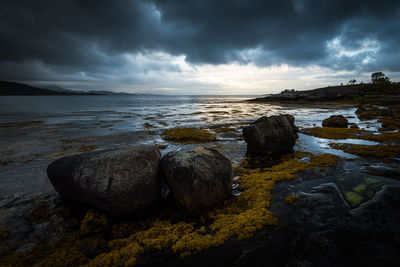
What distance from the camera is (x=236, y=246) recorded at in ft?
11.3

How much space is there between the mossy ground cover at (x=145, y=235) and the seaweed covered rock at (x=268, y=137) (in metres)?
4.22

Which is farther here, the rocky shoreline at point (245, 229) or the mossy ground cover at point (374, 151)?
the mossy ground cover at point (374, 151)

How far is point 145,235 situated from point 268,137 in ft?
24.3

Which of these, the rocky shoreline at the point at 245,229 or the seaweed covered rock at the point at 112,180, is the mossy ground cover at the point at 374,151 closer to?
the rocky shoreline at the point at 245,229

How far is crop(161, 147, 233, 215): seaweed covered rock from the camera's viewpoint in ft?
14.4

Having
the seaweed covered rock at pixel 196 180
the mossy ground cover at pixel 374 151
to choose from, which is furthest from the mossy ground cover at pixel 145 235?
the mossy ground cover at pixel 374 151

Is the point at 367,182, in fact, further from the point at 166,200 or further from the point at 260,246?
the point at 166,200

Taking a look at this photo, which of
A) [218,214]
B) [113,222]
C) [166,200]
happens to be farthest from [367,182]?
[113,222]

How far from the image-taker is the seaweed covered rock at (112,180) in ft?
13.9

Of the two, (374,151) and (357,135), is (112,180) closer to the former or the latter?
(374,151)

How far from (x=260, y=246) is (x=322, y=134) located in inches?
486

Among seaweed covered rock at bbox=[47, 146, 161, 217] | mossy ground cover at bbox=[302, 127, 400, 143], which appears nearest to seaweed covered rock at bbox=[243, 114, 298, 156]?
mossy ground cover at bbox=[302, 127, 400, 143]

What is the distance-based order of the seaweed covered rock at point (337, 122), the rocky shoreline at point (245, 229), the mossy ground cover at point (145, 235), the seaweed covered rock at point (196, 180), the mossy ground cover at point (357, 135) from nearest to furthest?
the rocky shoreline at point (245, 229) → the mossy ground cover at point (145, 235) → the seaweed covered rock at point (196, 180) → the mossy ground cover at point (357, 135) → the seaweed covered rock at point (337, 122)

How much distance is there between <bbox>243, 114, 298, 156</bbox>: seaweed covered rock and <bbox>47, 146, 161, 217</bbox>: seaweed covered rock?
571 centimetres
